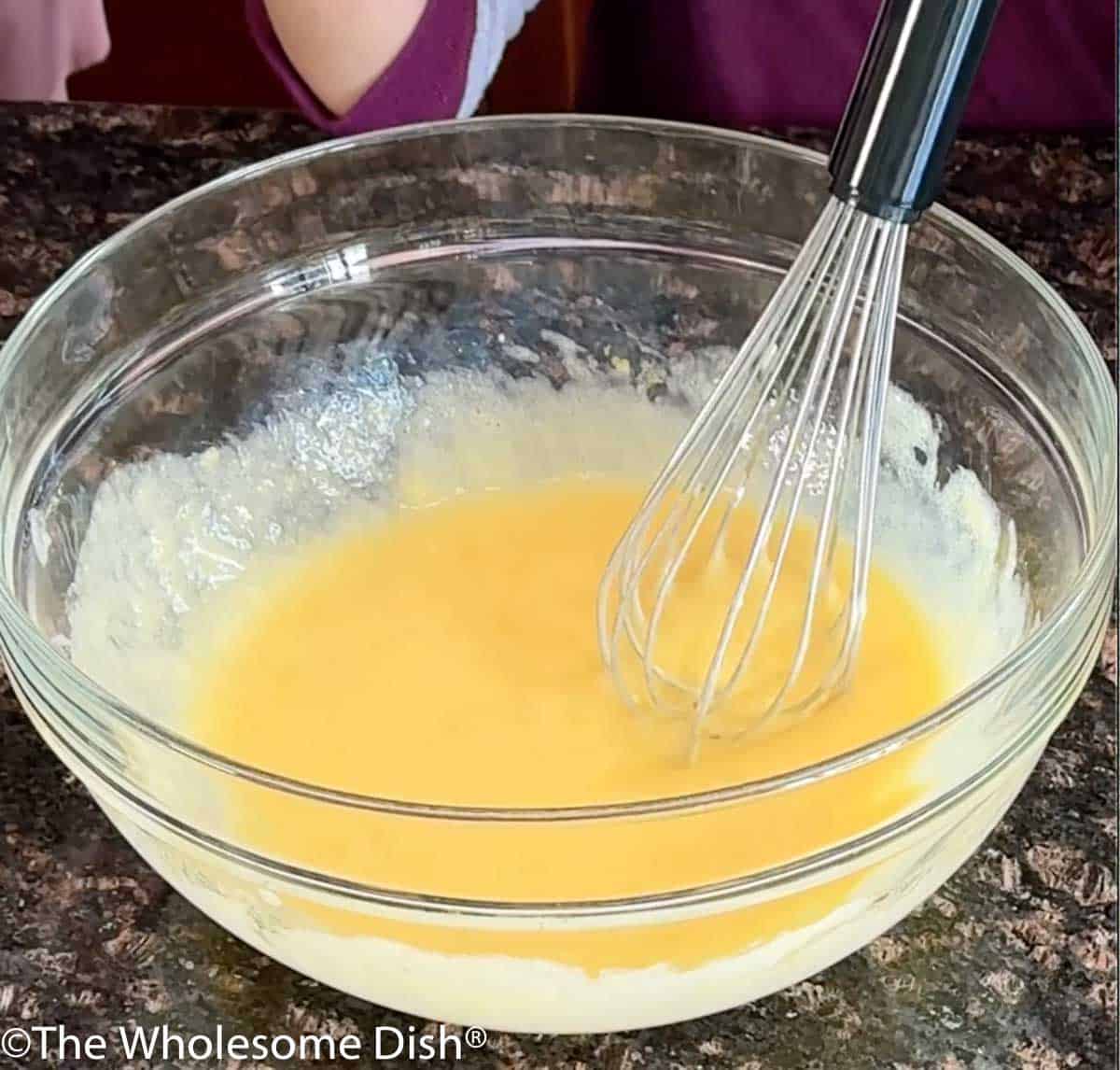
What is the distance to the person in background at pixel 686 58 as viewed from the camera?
1005 mm

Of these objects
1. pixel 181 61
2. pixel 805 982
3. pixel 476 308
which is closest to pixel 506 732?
pixel 805 982

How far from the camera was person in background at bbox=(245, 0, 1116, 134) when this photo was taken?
3.30 feet

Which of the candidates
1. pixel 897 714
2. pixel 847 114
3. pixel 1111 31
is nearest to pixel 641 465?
pixel 897 714

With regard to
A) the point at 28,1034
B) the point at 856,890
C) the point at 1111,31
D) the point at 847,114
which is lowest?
the point at 28,1034

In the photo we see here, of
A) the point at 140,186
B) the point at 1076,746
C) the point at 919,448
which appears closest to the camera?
the point at 1076,746

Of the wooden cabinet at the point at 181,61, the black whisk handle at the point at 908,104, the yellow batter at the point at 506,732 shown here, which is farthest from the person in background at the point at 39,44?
the black whisk handle at the point at 908,104

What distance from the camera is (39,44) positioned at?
1483 millimetres

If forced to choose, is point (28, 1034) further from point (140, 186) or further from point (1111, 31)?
point (1111, 31)

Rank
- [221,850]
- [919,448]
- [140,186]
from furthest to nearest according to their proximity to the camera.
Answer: [140,186], [919,448], [221,850]

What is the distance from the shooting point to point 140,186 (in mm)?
1090

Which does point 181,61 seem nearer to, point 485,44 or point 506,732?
point 485,44

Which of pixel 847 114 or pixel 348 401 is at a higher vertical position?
pixel 847 114

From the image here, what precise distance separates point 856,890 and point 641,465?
39 centimetres

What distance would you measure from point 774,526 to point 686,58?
480 mm
